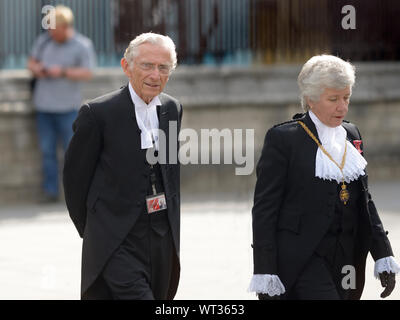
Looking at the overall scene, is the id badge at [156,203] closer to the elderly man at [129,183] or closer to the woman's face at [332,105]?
the elderly man at [129,183]

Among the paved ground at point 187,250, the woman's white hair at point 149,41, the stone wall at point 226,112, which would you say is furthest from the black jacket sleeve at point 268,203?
the stone wall at point 226,112

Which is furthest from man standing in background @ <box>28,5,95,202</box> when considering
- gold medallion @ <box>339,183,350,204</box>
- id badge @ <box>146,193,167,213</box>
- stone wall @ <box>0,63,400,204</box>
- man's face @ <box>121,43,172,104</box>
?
gold medallion @ <box>339,183,350,204</box>

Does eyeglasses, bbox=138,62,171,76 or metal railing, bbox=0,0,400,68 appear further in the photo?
metal railing, bbox=0,0,400,68

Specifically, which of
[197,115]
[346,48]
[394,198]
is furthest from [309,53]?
[394,198]

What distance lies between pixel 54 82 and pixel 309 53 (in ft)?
11.9

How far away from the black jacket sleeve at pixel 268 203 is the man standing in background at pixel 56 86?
718cm

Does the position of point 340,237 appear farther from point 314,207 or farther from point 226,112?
point 226,112

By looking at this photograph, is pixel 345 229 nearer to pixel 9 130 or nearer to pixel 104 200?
pixel 104 200

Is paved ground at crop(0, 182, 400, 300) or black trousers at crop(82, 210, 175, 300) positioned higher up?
black trousers at crop(82, 210, 175, 300)

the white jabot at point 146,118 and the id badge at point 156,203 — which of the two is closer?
the id badge at point 156,203

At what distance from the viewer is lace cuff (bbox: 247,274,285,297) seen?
194 inches

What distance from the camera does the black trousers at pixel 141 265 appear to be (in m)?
5.02

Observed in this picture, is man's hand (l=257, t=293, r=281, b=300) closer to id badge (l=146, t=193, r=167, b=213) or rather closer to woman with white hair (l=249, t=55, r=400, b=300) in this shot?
woman with white hair (l=249, t=55, r=400, b=300)

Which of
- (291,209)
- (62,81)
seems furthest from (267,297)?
(62,81)
